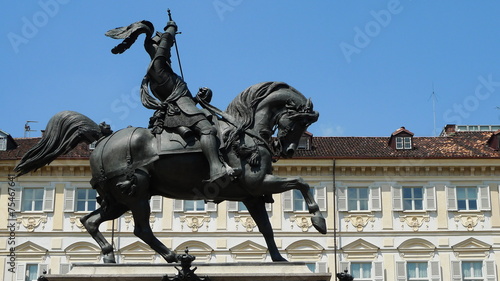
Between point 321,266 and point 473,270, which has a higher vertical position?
point 321,266

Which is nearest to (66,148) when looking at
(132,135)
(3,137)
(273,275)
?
(132,135)

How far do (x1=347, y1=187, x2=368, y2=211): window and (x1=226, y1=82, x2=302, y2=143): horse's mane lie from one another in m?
32.5

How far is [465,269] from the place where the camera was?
4481cm

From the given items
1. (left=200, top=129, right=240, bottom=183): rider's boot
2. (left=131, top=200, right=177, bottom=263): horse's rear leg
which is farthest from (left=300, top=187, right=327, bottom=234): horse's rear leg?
(left=131, top=200, right=177, bottom=263): horse's rear leg

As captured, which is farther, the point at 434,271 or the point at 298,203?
the point at 298,203

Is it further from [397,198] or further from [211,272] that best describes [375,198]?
[211,272]

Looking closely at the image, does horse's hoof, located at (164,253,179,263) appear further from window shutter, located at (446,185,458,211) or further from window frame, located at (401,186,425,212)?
window shutter, located at (446,185,458,211)

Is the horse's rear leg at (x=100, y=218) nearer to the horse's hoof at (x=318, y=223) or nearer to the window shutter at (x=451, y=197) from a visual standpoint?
the horse's hoof at (x=318, y=223)

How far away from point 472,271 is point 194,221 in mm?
13381

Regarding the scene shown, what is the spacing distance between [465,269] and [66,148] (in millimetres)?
33982

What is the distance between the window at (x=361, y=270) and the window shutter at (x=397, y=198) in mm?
3080

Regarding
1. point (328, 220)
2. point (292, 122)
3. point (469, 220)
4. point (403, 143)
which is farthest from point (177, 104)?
point (403, 143)

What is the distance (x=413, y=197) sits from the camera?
4597 cm

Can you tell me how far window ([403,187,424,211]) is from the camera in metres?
45.9
